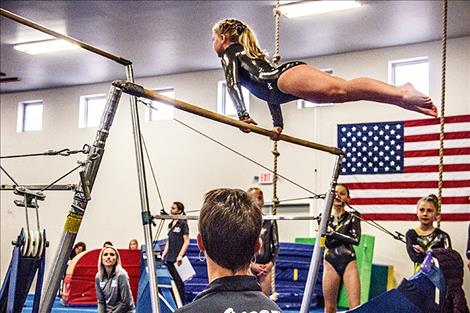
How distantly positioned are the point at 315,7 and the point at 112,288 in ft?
15.3

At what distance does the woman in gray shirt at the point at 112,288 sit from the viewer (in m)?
6.28

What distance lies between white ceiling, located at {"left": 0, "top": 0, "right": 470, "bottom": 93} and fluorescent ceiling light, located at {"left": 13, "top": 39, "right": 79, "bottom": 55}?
0.64 feet

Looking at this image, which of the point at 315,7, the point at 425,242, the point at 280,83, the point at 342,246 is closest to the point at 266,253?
the point at 342,246

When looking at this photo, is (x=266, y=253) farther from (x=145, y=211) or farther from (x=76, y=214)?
(x=76, y=214)

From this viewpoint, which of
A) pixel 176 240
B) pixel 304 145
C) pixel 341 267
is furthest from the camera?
pixel 176 240

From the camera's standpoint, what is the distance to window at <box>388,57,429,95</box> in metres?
10.1

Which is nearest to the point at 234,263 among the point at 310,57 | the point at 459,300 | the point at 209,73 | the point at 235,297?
the point at 235,297

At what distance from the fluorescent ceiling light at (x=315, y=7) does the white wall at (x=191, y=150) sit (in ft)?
5.98

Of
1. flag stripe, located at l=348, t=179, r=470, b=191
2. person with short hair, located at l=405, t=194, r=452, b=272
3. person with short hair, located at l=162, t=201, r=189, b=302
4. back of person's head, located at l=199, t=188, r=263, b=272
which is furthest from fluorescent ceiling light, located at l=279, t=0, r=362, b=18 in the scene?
back of person's head, located at l=199, t=188, r=263, b=272

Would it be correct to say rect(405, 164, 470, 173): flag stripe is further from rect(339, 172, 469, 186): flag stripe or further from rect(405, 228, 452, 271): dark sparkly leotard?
rect(405, 228, 452, 271): dark sparkly leotard

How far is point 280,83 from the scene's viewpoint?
11.2ft

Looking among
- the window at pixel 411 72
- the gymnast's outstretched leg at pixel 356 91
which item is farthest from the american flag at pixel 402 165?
the gymnast's outstretched leg at pixel 356 91

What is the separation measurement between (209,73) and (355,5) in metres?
3.86

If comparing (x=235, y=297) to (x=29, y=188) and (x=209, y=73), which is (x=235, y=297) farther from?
(x=209, y=73)
